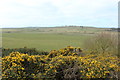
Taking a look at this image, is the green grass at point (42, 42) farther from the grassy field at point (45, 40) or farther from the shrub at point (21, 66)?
the shrub at point (21, 66)

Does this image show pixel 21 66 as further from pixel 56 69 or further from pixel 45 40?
pixel 45 40

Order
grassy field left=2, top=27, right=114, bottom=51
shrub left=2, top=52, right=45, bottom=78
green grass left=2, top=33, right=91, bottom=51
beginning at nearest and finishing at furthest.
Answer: shrub left=2, top=52, right=45, bottom=78
green grass left=2, top=33, right=91, bottom=51
grassy field left=2, top=27, right=114, bottom=51

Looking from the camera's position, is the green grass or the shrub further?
the green grass

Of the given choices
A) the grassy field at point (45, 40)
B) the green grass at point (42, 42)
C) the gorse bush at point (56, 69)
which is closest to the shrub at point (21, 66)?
the gorse bush at point (56, 69)

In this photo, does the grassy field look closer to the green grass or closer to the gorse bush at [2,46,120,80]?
the green grass

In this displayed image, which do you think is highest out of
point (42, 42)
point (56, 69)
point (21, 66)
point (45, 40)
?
point (21, 66)

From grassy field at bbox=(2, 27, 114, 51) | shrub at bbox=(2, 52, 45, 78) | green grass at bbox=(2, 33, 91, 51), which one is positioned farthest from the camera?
grassy field at bbox=(2, 27, 114, 51)

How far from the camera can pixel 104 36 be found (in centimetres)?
1151

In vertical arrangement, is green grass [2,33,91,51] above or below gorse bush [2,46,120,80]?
below

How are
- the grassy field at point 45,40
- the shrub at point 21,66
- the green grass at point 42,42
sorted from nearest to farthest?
the shrub at point 21,66 → the green grass at point 42,42 → the grassy field at point 45,40

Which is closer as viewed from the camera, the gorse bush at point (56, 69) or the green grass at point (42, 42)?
the gorse bush at point (56, 69)

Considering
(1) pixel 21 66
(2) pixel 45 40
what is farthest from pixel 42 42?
(1) pixel 21 66

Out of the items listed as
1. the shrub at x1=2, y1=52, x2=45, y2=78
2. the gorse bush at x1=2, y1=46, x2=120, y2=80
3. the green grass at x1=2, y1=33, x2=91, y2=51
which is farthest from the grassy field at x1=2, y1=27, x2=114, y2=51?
the shrub at x1=2, y1=52, x2=45, y2=78

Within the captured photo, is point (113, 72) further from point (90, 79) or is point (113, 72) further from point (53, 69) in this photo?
point (53, 69)
